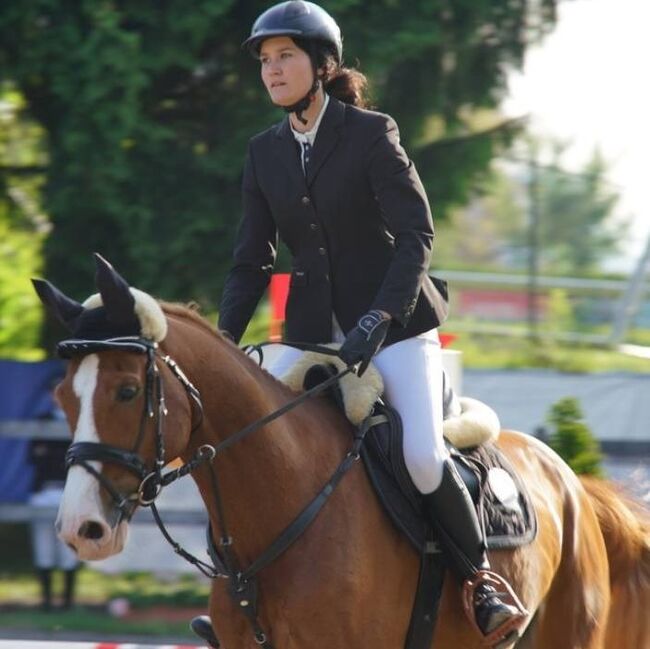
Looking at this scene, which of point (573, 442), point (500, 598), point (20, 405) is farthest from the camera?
point (20, 405)

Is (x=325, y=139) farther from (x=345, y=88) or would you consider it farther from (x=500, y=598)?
(x=500, y=598)

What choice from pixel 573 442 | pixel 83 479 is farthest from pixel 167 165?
pixel 83 479

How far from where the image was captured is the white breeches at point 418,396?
14.7ft

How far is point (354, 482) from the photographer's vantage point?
4402 millimetres

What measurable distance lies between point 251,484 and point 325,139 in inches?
47.8

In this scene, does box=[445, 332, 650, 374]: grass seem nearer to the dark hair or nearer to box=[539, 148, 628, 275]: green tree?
box=[539, 148, 628, 275]: green tree

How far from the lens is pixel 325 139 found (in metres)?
4.62

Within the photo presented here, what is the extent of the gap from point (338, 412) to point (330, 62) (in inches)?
46.6

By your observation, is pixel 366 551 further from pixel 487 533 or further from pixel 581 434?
pixel 581 434

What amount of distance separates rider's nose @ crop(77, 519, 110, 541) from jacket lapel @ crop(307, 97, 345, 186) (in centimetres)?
151

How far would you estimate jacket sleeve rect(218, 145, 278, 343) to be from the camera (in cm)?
483

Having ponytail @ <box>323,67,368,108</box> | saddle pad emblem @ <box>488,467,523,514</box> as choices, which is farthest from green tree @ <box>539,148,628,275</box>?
ponytail @ <box>323,67,368,108</box>

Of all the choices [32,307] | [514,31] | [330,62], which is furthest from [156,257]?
[330,62]

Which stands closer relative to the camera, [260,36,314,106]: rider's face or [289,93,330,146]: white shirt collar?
[260,36,314,106]: rider's face
